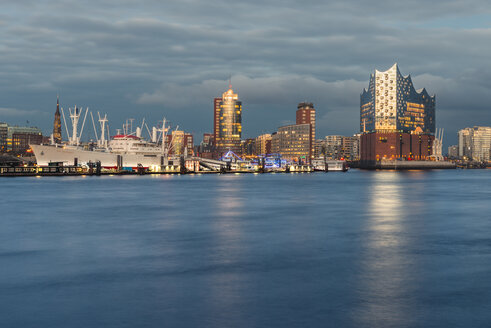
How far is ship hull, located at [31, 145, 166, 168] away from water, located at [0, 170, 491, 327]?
140106mm

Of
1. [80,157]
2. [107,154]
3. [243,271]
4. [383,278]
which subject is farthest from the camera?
[107,154]

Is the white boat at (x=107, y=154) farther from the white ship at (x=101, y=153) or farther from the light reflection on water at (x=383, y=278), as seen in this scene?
the light reflection on water at (x=383, y=278)

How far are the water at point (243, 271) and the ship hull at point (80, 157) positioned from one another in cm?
14011

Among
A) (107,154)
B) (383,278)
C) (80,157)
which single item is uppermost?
(107,154)

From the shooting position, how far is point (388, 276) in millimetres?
24141

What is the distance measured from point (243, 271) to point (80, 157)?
17382 cm

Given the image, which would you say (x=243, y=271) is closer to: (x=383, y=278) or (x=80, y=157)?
(x=383, y=278)

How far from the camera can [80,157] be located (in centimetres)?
18712

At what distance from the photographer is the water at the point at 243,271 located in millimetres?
17734

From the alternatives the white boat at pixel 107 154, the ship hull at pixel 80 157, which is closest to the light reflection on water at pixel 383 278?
the ship hull at pixel 80 157

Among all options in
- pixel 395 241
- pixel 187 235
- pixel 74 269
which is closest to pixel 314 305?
pixel 74 269

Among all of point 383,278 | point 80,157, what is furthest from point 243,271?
point 80,157

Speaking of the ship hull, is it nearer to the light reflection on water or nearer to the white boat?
the white boat

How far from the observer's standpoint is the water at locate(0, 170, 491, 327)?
58.2ft
